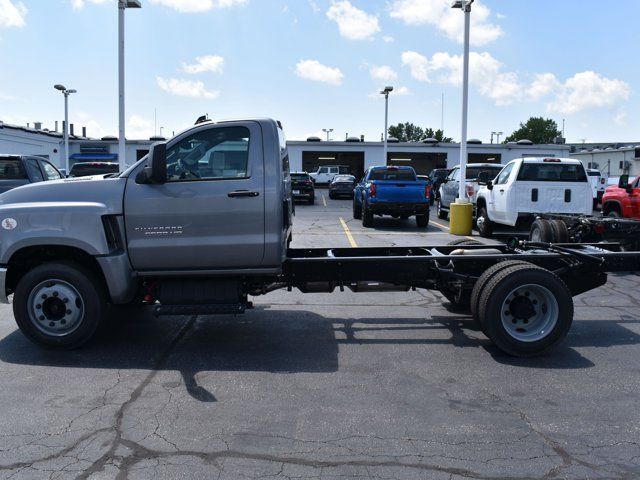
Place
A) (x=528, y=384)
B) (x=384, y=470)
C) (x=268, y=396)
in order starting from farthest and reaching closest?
1. (x=528, y=384)
2. (x=268, y=396)
3. (x=384, y=470)

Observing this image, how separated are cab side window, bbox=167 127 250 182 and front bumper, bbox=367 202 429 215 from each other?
41.3 ft

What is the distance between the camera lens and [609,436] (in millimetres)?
4172

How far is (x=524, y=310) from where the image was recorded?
5.96m

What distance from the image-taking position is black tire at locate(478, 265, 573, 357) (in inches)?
229

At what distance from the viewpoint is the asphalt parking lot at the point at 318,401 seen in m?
3.78

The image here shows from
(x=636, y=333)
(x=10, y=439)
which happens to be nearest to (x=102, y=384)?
(x=10, y=439)

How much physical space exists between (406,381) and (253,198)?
2.23m

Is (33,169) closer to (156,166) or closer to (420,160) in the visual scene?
(156,166)

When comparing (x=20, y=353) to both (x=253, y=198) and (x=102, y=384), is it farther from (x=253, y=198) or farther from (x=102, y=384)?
(x=253, y=198)

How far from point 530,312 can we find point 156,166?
388cm

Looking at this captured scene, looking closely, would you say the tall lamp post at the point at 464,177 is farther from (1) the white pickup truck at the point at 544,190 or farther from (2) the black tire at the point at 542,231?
(2) the black tire at the point at 542,231

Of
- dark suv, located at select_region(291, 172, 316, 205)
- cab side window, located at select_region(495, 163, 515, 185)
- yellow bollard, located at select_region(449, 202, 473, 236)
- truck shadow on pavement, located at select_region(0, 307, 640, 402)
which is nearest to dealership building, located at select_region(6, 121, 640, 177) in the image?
dark suv, located at select_region(291, 172, 316, 205)

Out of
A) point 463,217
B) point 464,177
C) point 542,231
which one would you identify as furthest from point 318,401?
point 464,177

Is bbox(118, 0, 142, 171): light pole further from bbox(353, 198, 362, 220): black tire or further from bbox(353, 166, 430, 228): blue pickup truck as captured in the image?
bbox(353, 198, 362, 220): black tire
